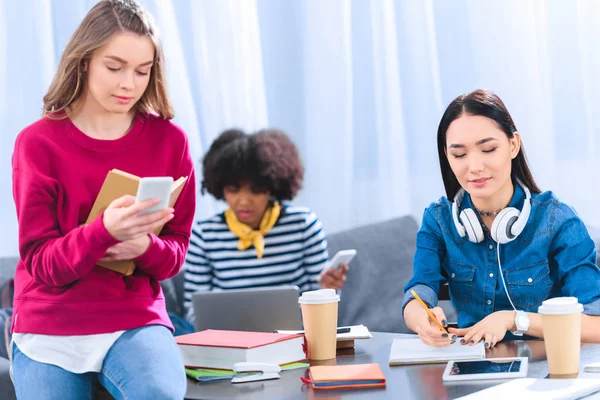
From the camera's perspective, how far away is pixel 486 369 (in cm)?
130

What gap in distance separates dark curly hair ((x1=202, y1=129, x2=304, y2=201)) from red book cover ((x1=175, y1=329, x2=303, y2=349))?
1.33 metres

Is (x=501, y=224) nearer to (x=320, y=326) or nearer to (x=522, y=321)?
(x=522, y=321)

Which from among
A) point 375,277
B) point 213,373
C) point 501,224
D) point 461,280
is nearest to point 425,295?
point 461,280

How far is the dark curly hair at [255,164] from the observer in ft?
9.43

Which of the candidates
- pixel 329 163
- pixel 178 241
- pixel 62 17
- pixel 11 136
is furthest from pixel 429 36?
pixel 178 241

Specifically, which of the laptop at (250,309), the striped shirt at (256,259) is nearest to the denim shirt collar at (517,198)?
the laptop at (250,309)

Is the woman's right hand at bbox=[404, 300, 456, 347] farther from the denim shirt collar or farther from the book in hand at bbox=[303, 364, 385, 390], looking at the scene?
the denim shirt collar

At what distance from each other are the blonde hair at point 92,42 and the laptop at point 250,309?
809 millimetres

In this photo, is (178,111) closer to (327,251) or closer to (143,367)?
(327,251)

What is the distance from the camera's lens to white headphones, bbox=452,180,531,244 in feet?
5.41

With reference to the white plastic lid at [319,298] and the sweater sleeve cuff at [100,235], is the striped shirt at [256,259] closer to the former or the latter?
the white plastic lid at [319,298]

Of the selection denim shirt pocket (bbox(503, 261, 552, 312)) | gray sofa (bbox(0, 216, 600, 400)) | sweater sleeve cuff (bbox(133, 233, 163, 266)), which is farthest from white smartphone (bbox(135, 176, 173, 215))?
gray sofa (bbox(0, 216, 600, 400))

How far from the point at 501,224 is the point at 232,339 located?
1.89ft

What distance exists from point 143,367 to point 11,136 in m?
2.00
